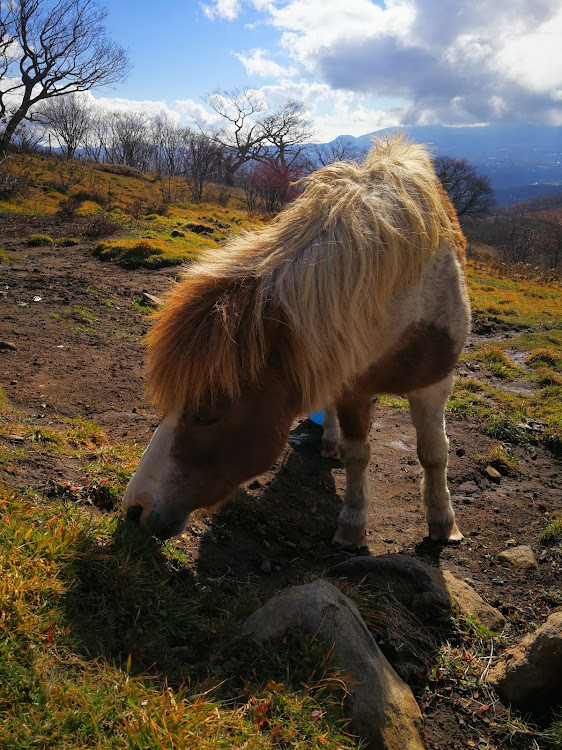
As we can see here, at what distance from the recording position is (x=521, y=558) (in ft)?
11.2

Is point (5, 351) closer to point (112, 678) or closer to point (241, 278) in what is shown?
point (241, 278)

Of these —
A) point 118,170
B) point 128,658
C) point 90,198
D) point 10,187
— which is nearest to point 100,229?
point 10,187

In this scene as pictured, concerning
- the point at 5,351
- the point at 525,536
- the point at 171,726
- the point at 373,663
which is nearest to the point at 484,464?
the point at 525,536

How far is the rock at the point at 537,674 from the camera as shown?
2.08 metres

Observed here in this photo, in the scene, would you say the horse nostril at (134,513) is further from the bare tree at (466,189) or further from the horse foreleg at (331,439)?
the bare tree at (466,189)

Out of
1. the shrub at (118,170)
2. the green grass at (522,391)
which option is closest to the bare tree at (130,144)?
the shrub at (118,170)

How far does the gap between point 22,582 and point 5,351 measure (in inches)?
171

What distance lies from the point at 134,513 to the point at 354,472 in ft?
6.21

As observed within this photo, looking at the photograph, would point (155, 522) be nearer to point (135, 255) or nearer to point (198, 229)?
point (135, 255)

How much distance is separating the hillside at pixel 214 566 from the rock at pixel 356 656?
0.23ft

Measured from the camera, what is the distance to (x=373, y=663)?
6.11 ft

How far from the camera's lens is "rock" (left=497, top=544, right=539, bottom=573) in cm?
337

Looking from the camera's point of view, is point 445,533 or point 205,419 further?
point 445,533

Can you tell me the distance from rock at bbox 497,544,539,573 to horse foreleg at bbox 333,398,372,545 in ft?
3.46
